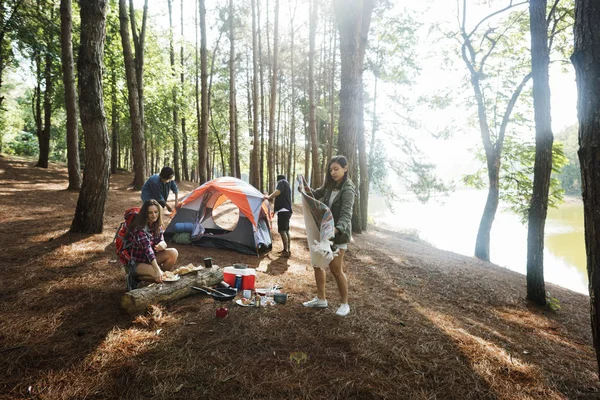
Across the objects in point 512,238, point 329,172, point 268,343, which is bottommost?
point 512,238

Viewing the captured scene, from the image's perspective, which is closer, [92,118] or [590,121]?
[590,121]

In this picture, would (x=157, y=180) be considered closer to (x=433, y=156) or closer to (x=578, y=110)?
(x=578, y=110)

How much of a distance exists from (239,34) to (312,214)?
14.9 meters

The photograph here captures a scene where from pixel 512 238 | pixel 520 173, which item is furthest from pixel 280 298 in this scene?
pixel 512 238

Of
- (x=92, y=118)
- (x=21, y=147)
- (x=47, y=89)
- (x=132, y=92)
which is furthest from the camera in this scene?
(x=21, y=147)

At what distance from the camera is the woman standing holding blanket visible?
376 centimetres

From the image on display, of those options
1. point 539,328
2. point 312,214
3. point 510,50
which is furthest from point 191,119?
point 539,328

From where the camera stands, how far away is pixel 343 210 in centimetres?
381

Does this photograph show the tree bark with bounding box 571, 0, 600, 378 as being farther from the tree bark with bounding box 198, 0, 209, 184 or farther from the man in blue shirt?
the tree bark with bounding box 198, 0, 209, 184

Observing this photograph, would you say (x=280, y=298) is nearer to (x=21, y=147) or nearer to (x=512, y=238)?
(x=512, y=238)

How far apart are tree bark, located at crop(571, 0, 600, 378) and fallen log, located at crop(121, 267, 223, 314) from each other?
427 centimetres

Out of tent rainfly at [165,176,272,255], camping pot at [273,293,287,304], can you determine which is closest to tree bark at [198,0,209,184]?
tent rainfly at [165,176,272,255]

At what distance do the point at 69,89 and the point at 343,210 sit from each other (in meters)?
10.6

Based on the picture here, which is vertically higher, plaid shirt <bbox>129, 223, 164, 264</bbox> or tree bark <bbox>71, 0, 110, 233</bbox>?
tree bark <bbox>71, 0, 110, 233</bbox>
